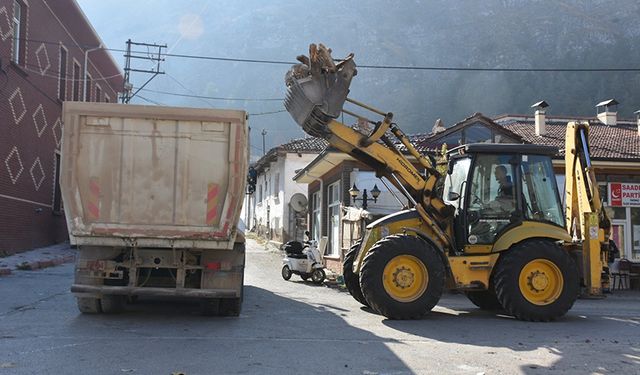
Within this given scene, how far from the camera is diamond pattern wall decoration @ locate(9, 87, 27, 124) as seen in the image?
57.5 ft

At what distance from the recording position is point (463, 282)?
9508 mm

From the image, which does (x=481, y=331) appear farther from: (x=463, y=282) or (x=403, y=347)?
(x=403, y=347)

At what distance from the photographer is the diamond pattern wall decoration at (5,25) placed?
54.6ft

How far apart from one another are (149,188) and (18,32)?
45.1ft

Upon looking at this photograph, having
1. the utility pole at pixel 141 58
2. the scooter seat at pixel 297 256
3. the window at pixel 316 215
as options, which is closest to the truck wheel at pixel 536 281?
the scooter seat at pixel 297 256

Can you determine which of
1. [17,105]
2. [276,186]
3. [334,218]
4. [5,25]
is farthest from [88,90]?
[334,218]

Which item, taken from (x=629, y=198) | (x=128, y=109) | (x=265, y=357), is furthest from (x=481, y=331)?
(x=629, y=198)

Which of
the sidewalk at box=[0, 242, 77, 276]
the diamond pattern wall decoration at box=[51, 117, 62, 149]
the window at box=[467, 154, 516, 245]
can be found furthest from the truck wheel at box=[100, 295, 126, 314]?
the diamond pattern wall decoration at box=[51, 117, 62, 149]

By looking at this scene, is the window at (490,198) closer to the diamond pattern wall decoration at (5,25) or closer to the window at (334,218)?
the window at (334,218)

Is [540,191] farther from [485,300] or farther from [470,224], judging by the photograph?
[485,300]

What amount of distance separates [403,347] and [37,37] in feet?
58.7

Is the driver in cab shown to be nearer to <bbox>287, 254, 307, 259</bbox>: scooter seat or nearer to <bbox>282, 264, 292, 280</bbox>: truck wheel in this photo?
<bbox>287, 254, 307, 259</bbox>: scooter seat

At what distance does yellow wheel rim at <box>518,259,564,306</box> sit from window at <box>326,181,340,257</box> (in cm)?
1022

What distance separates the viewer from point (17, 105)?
1794 cm
